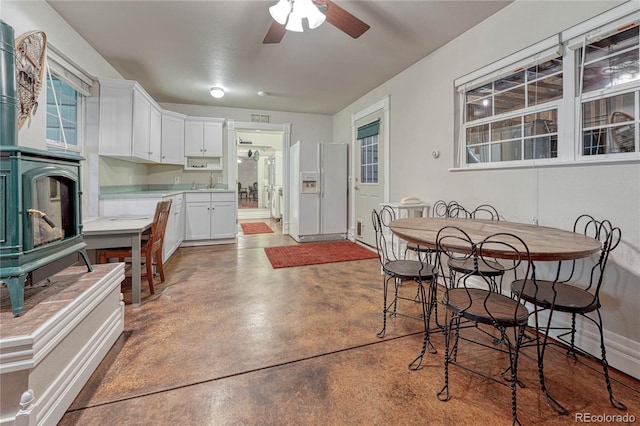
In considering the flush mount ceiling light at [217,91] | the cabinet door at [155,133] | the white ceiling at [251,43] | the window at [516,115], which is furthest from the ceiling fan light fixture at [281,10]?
the cabinet door at [155,133]

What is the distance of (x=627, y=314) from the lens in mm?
1778

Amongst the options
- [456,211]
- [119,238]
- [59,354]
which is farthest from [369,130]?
[59,354]

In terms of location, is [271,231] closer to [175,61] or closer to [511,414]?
[175,61]

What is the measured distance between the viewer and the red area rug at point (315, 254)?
161 inches

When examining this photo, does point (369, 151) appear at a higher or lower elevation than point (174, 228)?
higher

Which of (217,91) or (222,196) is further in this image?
(222,196)

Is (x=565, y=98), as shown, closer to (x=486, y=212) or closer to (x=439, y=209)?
(x=486, y=212)

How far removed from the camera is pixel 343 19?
2193 mm

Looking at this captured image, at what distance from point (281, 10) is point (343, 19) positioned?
47cm

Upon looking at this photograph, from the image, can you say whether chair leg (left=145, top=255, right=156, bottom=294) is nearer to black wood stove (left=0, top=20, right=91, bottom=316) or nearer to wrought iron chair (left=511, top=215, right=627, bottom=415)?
black wood stove (left=0, top=20, right=91, bottom=316)

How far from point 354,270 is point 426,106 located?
217 cm

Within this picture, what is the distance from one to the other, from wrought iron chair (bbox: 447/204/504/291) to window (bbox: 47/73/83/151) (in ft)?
11.8

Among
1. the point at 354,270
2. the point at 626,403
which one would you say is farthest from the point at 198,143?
the point at 626,403

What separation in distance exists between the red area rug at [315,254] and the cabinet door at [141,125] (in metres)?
2.22
